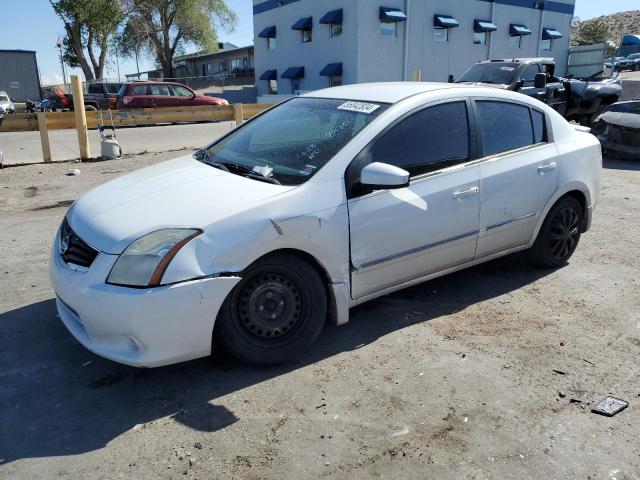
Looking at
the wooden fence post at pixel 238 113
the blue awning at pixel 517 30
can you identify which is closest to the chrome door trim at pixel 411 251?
the wooden fence post at pixel 238 113

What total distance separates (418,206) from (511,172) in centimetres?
103

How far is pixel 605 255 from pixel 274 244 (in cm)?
382

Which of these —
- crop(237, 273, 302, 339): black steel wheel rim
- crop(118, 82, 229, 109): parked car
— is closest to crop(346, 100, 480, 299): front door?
crop(237, 273, 302, 339): black steel wheel rim

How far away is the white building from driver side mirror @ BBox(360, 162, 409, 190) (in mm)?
24606

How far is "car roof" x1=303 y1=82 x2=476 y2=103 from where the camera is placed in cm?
400

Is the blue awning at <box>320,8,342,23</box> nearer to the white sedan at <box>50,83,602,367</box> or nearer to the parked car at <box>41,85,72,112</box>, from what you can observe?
the parked car at <box>41,85,72,112</box>

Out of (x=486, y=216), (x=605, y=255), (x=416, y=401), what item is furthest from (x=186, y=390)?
(x=605, y=255)

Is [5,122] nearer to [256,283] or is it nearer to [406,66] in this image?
[256,283]

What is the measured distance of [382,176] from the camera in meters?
3.40

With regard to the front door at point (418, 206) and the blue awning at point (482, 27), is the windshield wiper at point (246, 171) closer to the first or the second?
the front door at point (418, 206)

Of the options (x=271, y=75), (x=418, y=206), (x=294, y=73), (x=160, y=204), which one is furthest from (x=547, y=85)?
(x=271, y=75)

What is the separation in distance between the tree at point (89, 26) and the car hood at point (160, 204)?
42.3 metres

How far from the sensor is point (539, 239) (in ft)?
15.9

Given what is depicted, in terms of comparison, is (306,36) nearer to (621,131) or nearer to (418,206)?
(621,131)
